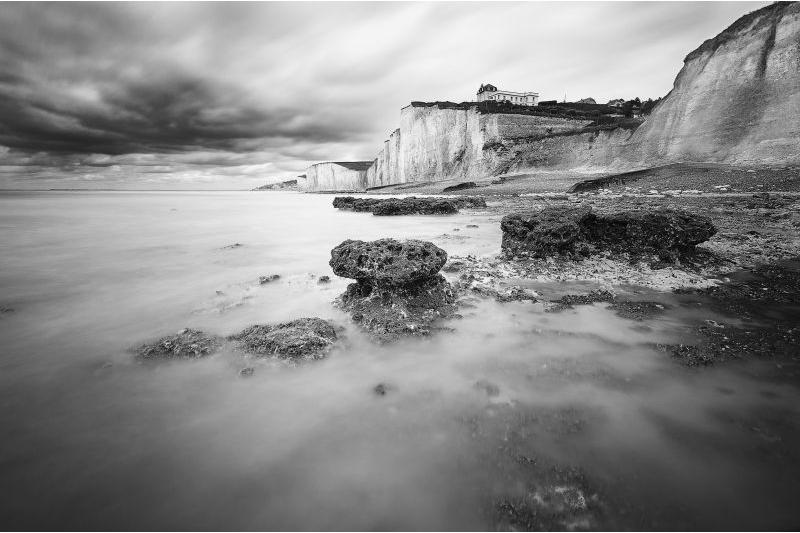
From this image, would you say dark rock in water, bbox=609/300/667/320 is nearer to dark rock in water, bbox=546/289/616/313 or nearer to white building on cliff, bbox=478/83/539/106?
dark rock in water, bbox=546/289/616/313

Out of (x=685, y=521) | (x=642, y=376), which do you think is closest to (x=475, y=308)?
(x=642, y=376)

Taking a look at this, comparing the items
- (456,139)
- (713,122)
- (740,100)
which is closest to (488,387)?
(713,122)

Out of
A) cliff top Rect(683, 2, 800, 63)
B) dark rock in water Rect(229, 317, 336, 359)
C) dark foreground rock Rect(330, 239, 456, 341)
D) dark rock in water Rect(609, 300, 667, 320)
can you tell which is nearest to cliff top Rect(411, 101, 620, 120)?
cliff top Rect(683, 2, 800, 63)

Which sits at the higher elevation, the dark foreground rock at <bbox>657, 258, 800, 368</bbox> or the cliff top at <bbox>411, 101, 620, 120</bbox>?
the cliff top at <bbox>411, 101, 620, 120</bbox>

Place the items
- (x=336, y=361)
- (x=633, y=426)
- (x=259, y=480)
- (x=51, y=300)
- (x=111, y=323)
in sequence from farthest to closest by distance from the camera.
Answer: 1. (x=51, y=300)
2. (x=111, y=323)
3. (x=336, y=361)
4. (x=633, y=426)
5. (x=259, y=480)

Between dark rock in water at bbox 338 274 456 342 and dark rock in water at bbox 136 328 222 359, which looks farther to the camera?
dark rock in water at bbox 338 274 456 342

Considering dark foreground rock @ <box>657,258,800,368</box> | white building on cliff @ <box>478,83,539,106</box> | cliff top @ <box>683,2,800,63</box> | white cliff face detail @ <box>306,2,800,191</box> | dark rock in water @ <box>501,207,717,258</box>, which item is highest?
white building on cliff @ <box>478,83,539,106</box>

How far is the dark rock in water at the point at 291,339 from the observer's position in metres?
3.26

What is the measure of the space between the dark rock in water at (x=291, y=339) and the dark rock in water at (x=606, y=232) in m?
4.31

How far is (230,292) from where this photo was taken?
530 centimetres

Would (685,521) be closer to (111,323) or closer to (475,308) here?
(475,308)

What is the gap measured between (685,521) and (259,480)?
7.04 feet

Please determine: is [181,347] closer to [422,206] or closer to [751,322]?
[751,322]

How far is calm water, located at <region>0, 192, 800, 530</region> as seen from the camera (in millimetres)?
1771
